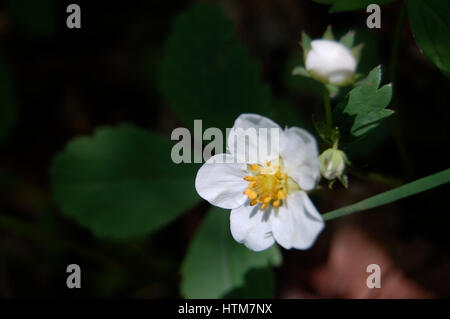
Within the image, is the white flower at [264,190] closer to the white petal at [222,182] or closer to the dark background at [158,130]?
the white petal at [222,182]

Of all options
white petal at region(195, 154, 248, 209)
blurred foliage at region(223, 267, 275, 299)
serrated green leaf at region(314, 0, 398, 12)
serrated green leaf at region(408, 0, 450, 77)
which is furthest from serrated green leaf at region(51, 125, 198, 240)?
serrated green leaf at region(408, 0, 450, 77)

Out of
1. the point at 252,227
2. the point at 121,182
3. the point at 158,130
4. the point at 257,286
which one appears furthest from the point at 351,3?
the point at 158,130

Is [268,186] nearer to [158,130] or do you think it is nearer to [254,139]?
[254,139]

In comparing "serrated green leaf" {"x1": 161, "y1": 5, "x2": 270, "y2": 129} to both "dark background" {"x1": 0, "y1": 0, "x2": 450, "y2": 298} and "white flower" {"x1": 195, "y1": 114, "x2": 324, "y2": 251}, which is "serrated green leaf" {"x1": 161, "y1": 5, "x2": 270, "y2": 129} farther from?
"white flower" {"x1": 195, "y1": 114, "x2": 324, "y2": 251}

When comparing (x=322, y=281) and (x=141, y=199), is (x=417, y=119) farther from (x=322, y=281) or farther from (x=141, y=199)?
(x=141, y=199)

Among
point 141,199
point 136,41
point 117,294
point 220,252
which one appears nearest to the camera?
point 220,252

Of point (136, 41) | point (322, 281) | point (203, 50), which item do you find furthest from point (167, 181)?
point (136, 41)
